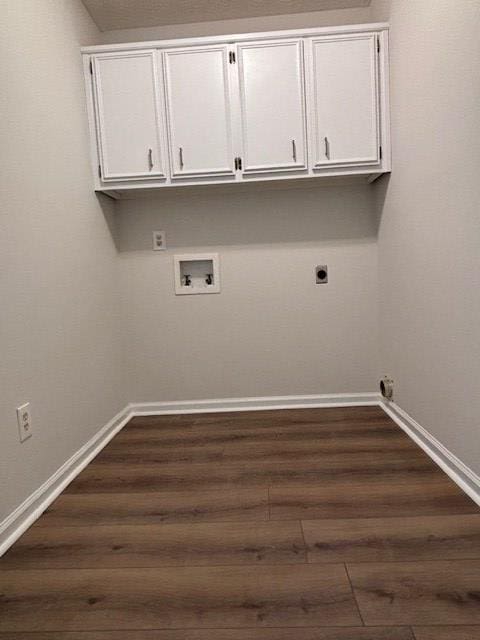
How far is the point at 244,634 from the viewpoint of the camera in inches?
42.0

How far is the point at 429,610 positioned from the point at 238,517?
684 millimetres

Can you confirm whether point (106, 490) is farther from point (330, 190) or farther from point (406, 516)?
point (330, 190)

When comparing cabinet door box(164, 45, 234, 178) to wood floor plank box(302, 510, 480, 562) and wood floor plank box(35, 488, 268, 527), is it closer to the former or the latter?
wood floor plank box(35, 488, 268, 527)

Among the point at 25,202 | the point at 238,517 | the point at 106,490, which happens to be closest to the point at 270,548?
the point at 238,517

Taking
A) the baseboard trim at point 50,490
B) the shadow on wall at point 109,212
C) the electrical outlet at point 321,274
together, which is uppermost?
the shadow on wall at point 109,212

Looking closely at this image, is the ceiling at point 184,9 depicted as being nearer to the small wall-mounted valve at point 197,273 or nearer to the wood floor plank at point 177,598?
the small wall-mounted valve at point 197,273

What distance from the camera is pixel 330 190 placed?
2.74 meters

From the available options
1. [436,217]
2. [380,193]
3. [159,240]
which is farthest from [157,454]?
[380,193]

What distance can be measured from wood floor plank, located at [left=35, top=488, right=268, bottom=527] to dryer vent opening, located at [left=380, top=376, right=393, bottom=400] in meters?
1.20

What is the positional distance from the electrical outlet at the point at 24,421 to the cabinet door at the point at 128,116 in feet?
4.63

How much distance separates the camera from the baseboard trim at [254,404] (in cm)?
282

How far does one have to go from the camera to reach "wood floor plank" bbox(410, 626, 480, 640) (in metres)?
1.02

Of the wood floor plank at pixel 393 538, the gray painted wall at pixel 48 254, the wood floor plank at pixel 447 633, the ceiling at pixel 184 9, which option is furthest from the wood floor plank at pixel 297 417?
the ceiling at pixel 184 9

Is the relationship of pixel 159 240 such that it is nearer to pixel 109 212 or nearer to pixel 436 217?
pixel 109 212
